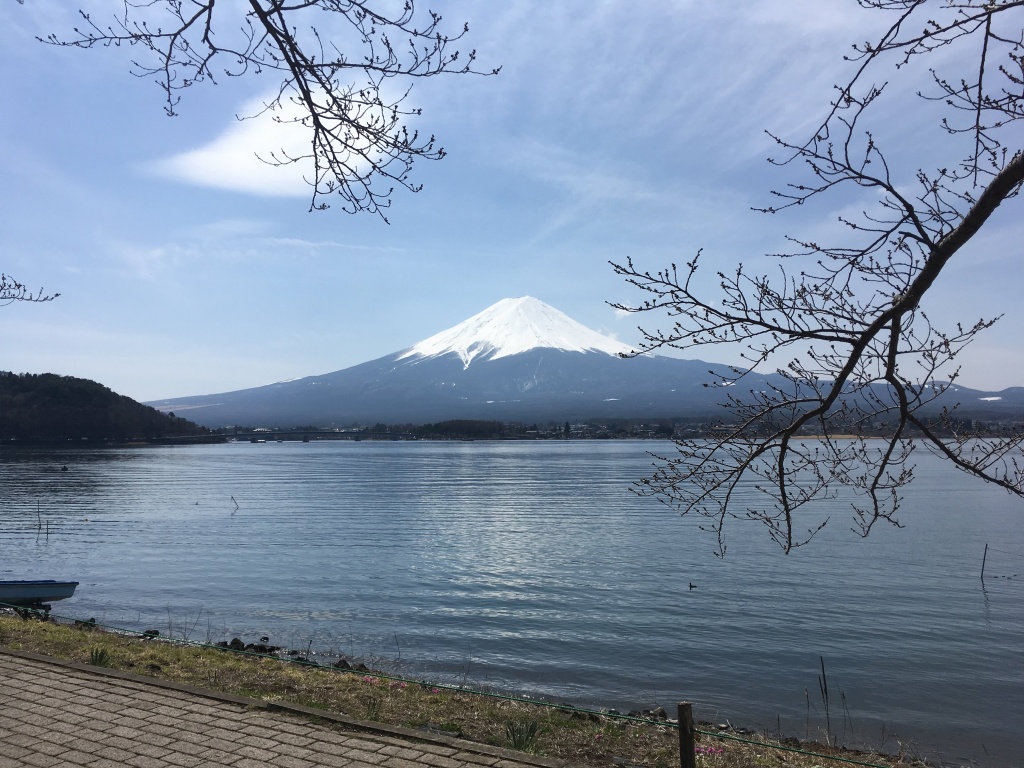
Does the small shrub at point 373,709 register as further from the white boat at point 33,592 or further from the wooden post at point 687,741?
the white boat at point 33,592

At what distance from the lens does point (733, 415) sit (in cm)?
426

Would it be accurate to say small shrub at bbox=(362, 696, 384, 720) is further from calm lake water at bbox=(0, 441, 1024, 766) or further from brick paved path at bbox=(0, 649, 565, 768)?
calm lake water at bbox=(0, 441, 1024, 766)

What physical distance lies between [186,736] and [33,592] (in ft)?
40.6

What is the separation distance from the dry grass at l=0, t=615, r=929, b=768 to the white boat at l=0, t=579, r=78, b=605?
237 inches

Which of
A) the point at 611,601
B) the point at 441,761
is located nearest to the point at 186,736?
the point at 441,761

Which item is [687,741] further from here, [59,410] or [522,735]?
[59,410]

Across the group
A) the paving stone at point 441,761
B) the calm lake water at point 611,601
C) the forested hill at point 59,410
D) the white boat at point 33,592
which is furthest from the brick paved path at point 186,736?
the forested hill at point 59,410

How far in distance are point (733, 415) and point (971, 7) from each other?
7.02ft

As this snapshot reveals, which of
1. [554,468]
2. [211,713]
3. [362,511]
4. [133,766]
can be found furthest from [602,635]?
[554,468]

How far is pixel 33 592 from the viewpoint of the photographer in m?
14.6

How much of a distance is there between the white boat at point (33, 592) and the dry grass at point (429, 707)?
19.7 ft

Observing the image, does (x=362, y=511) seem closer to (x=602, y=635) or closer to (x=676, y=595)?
(x=676, y=595)

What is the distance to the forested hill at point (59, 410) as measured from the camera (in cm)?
10569

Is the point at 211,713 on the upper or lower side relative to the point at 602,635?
upper
